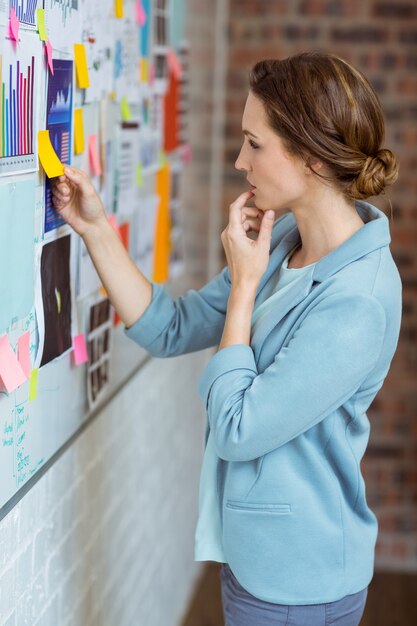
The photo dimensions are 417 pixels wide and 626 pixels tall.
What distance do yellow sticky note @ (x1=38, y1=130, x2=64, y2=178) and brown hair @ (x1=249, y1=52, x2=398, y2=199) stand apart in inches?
15.5

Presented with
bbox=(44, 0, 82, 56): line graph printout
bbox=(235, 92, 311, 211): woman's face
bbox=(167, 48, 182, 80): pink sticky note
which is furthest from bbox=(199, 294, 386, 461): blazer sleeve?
bbox=(167, 48, 182, 80): pink sticky note

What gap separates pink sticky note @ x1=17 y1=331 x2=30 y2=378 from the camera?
1580 millimetres

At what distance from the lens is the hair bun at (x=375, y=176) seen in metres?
1.65

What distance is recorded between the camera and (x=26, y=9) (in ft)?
4.87

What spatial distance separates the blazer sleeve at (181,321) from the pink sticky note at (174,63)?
1.00 metres

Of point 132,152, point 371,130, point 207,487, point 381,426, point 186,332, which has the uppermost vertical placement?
point 371,130

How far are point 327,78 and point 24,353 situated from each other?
0.73 meters

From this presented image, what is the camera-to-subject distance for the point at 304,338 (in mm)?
1547

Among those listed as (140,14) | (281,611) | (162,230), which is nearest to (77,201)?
(140,14)

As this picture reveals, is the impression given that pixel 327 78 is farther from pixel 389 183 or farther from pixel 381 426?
pixel 381 426

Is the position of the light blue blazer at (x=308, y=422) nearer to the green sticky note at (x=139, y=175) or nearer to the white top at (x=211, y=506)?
the white top at (x=211, y=506)

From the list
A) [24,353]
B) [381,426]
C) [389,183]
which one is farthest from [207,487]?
[381,426]

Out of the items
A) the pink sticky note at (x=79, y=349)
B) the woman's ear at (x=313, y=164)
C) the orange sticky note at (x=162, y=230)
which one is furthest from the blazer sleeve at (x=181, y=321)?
the orange sticky note at (x=162, y=230)

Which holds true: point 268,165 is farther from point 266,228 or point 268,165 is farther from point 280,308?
point 280,308
